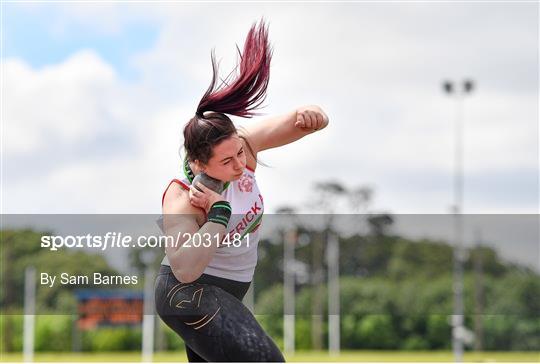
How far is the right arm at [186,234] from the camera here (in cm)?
433

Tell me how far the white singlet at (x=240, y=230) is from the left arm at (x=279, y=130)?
0.72ft

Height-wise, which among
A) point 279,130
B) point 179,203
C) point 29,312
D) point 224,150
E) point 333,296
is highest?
point 279,130

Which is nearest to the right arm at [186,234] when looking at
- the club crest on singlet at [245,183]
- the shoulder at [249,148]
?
the club crest on singlet at [245,183]

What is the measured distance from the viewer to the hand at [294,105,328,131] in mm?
4691

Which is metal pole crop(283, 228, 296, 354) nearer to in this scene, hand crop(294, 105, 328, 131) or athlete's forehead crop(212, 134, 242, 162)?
hand crop(294, 105, 328, 131)

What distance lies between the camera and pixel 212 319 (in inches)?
172

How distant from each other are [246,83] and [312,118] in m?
0.39

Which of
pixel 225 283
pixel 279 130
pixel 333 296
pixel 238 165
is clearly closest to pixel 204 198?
pixel 238 165

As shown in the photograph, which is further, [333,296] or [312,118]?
[333,296]

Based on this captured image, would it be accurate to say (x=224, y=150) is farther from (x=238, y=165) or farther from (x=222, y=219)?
(x=222, y=219)

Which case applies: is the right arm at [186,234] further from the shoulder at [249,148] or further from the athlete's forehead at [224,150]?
the shoulder at [249,148]

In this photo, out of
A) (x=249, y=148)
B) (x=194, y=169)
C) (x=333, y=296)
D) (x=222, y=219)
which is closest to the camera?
(x=222, y=219)

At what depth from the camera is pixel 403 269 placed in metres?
52.2

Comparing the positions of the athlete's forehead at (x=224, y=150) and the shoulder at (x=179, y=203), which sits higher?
the athlete's forehead at (x=224, y=150)
